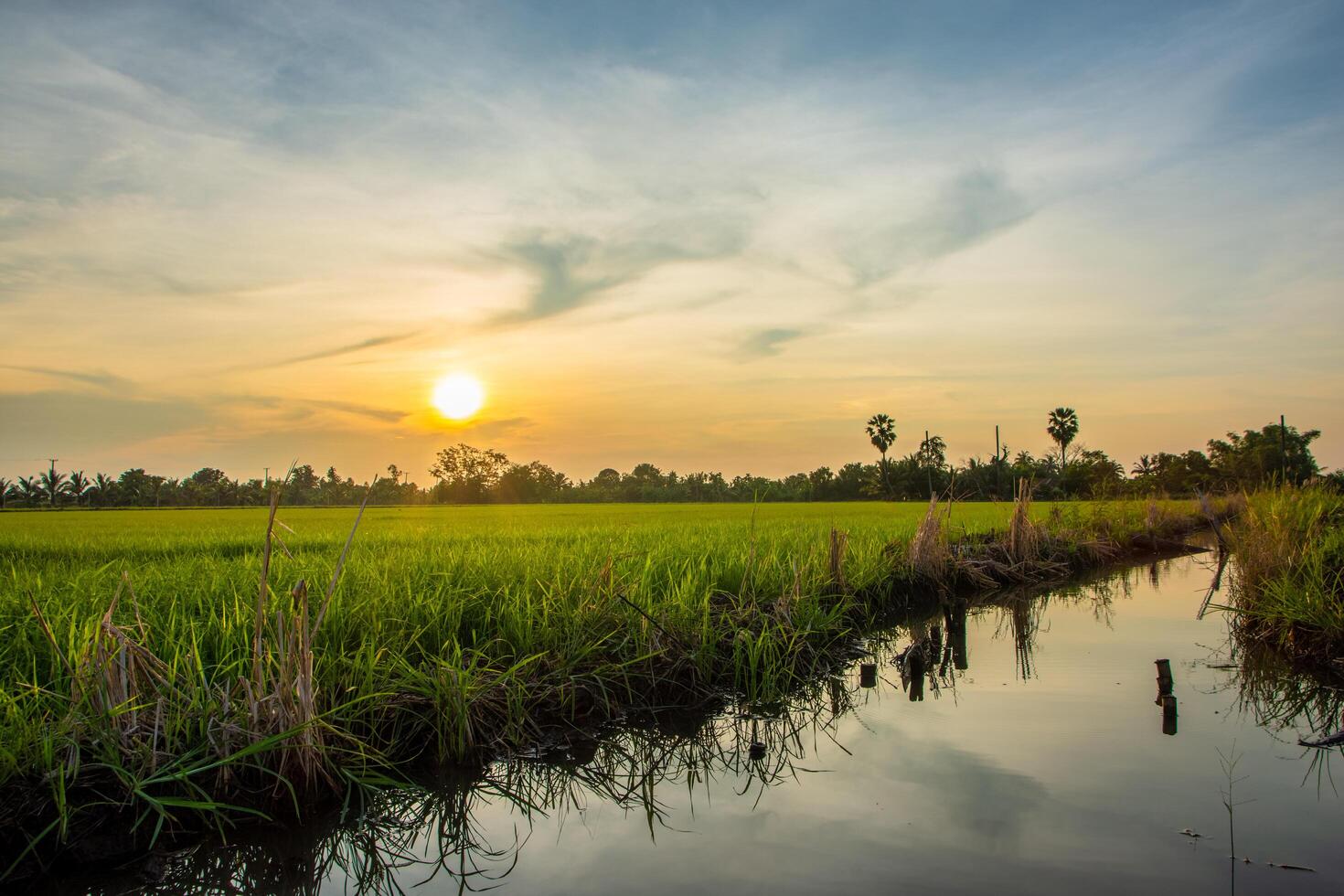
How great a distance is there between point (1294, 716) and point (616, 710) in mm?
4384

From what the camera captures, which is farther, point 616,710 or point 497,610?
point 497,610

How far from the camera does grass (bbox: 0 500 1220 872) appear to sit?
3.14m

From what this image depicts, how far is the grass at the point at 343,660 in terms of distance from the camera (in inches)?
123

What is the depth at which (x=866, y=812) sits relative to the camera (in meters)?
3.52

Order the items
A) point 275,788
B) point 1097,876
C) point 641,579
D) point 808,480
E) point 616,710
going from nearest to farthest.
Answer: point 1097,876, point 275,788, point 616,710, point 641,579, point 808,480

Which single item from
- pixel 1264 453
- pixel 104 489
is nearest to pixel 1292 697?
pixel 1264 453

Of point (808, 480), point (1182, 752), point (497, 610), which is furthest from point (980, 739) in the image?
point (808, 480)

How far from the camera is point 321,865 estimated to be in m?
3.03

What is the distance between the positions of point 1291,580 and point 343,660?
792 centimetres

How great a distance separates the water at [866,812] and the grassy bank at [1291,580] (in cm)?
107

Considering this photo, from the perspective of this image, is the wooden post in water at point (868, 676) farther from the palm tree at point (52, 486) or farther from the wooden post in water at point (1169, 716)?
the palm tree at point (52, 486)

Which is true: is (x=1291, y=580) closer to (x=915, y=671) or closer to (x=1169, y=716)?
(x=1169, y=716)

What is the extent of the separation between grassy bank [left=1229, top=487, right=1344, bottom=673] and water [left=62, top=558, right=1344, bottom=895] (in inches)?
42.1

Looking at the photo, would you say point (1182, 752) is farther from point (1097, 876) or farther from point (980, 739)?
point (1097, 876)
